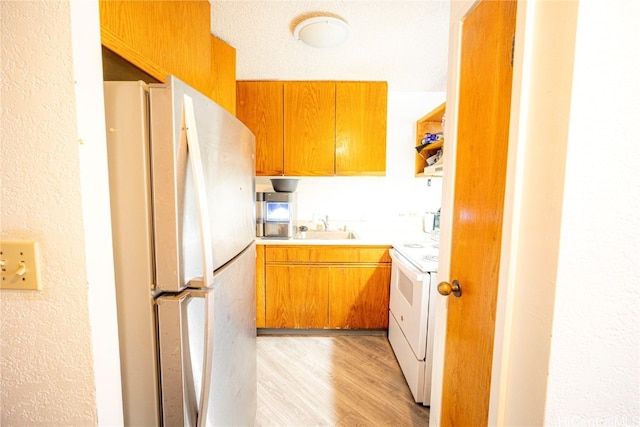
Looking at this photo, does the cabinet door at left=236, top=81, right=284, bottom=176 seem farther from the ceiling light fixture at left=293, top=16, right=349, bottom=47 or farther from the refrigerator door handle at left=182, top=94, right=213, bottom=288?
the refrigerator door handle at left=182, top=94, right=213, bottom=288

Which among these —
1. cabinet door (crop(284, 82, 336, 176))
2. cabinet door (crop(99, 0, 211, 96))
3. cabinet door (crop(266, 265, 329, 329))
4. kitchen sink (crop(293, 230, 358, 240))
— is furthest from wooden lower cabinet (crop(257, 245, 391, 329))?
cabinet door (crop(99, 0, 211, 96))

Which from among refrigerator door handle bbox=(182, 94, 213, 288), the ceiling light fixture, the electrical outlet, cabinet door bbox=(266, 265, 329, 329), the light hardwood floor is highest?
the ceiling light fixture

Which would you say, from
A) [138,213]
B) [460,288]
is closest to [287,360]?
[460,288]

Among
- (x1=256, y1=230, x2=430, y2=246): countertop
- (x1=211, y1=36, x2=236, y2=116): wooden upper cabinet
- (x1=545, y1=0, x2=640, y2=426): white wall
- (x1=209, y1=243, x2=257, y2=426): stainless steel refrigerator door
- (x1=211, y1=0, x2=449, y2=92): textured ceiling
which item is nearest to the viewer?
(x1=545, y1=0, x2=640, y2=426): white wall

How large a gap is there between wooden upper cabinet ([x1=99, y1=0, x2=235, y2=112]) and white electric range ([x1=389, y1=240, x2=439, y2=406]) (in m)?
1.52

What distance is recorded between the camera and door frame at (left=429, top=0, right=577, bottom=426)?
19.4 inches

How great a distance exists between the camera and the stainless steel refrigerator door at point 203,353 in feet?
2.11

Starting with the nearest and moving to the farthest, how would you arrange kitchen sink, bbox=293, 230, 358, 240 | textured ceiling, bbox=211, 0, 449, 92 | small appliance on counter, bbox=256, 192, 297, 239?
textured ceiling, bbox=211, 0, 449, 92, small appliance on counter, bbox=256, 192, 297, 239, kitchen sink, bbox=293, 230, 358, 240

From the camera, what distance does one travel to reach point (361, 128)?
7.39 feet

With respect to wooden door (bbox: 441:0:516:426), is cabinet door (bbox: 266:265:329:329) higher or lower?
lower

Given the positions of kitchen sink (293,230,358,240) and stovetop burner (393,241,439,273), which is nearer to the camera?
stovetop burner (393,241,439,273)

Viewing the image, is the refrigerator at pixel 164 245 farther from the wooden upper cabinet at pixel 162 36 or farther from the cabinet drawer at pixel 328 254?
the cabinet drawer at pixel 328 254

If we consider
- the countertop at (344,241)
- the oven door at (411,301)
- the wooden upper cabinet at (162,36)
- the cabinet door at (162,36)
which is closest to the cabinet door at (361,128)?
the countertop at (344,241)

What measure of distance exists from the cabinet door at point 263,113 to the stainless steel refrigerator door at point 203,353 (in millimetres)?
1493
